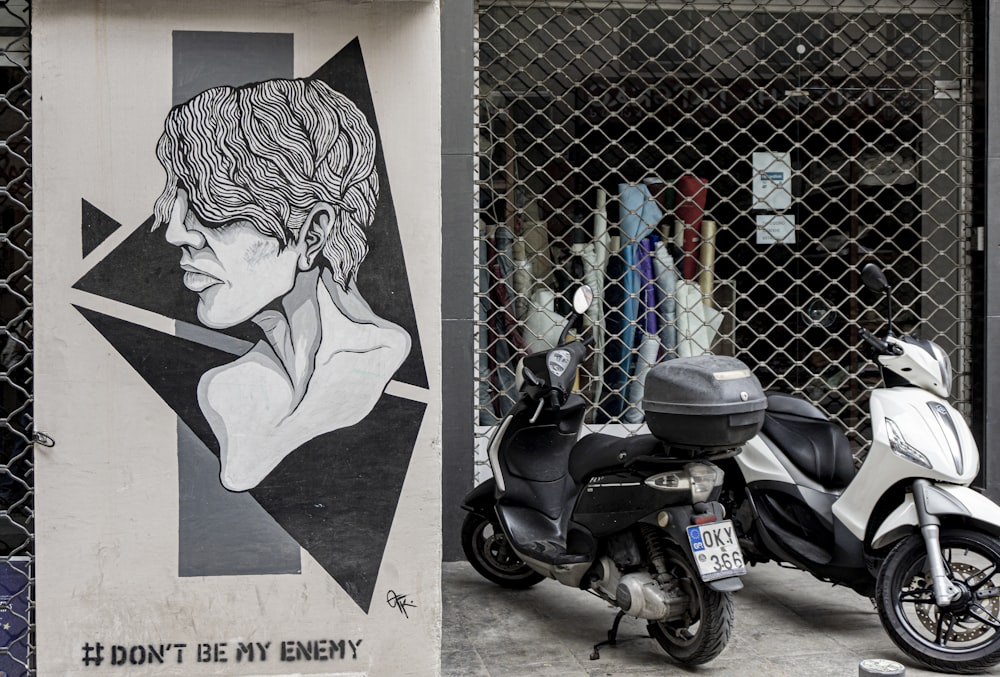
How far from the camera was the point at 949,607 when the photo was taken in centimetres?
422

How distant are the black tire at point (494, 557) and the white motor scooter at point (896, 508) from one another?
1.15 metres

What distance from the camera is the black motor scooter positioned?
4.13m

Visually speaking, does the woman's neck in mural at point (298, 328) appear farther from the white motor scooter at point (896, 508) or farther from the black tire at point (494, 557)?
the white motor scooter at point (896, 508)

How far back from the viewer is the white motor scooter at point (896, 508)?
4.22 m

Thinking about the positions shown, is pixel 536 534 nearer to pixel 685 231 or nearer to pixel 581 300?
pixel 581 300

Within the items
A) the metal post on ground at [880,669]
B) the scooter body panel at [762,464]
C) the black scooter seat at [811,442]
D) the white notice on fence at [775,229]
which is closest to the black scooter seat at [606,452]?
the scooter body panel at [762,464]

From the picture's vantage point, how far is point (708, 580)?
4047 millimetres

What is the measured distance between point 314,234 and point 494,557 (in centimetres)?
231

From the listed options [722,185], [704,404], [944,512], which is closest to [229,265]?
[704,404]

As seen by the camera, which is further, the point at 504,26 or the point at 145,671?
the point at 504,26

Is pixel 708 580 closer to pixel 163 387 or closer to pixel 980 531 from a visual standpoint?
pixel 980 531

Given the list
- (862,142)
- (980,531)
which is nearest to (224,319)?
(980,531)

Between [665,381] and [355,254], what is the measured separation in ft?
4.32

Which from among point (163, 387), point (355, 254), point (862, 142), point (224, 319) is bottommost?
point (163, 387)
